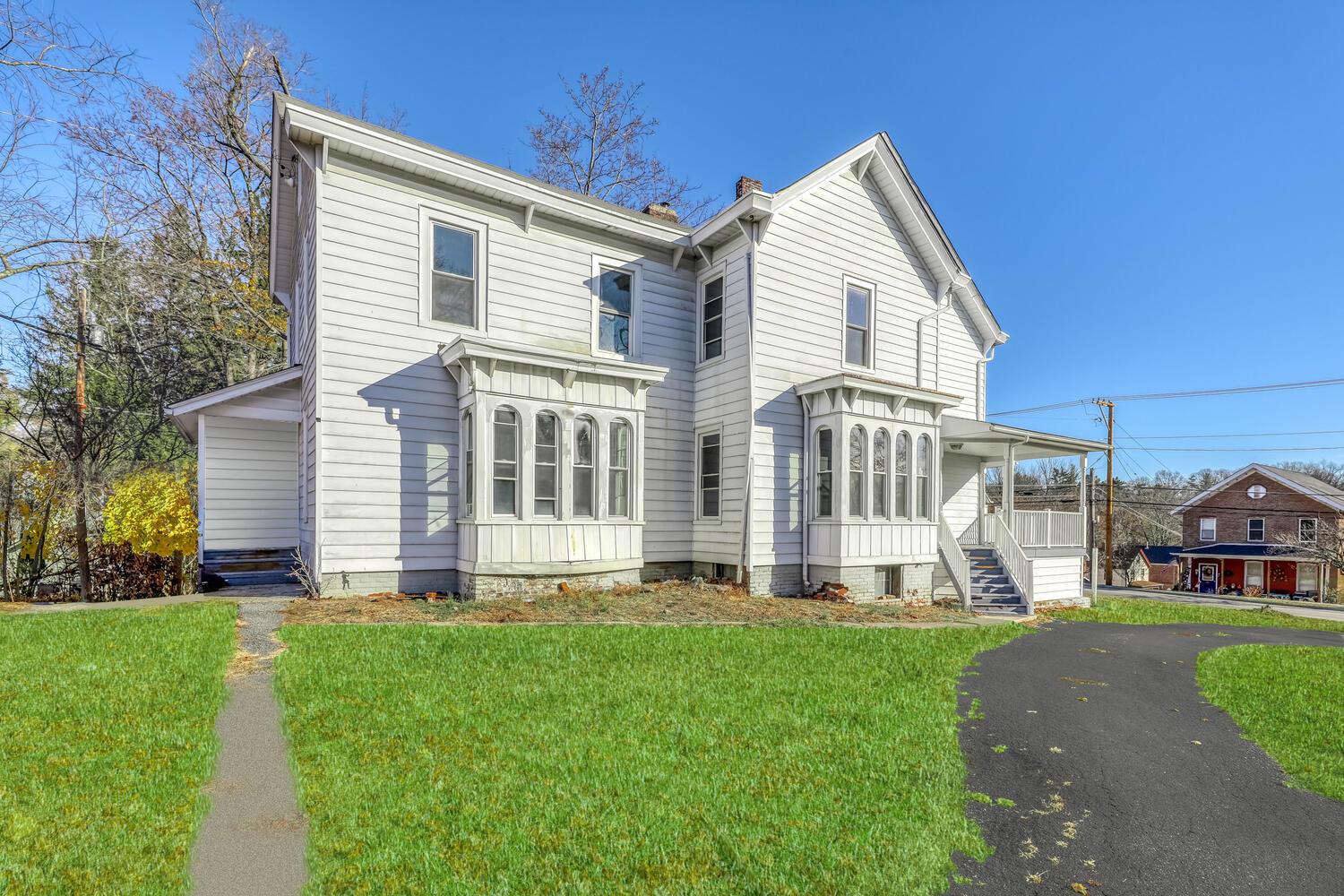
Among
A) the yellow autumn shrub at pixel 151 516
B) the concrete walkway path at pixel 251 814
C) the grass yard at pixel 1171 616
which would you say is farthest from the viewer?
the grass yard at pixel 1171 616

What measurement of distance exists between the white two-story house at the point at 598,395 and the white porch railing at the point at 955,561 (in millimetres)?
54

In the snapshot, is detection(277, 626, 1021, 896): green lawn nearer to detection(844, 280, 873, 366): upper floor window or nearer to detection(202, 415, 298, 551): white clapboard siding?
detection(202, 415, 298, 551): white clapboard siding

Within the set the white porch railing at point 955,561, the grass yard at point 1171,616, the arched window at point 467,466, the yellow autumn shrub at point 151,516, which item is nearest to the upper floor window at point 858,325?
the white porch railing at point 955,561

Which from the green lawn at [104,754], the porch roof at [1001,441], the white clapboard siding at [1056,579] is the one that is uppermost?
the porch roof at [1001,441]

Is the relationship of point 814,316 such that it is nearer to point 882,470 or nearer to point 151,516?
point 882,470

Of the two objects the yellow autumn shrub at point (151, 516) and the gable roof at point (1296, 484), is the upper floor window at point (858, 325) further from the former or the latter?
the gable roof at point (1296, 484)

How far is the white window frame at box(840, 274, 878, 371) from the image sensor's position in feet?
49.9

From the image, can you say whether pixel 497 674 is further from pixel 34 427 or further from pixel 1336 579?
pixel 1336 579

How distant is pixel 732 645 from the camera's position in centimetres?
887

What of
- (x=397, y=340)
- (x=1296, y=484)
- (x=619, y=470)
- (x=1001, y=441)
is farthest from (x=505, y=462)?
(x=1296, y=484)

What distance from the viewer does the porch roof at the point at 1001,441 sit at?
15.6 metres

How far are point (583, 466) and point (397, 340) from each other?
3.55 m

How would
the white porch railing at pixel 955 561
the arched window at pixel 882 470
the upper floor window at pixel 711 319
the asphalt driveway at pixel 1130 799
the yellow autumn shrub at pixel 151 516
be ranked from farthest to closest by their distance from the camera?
the white porch railing at pixel 955 561 → the upper floor window at pixel 711 319 → the arched window at pixel 882 470 → the yellow autumn shrub at pixel 151 516 → the asphalt driveway at pixel 1130 799

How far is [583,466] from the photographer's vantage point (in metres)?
12.2
